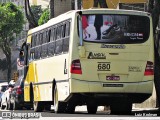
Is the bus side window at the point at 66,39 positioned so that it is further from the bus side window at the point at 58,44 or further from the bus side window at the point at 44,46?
the bus side window at the point at 44,46

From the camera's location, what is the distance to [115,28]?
20.6 metres

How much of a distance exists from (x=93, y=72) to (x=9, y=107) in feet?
46.8

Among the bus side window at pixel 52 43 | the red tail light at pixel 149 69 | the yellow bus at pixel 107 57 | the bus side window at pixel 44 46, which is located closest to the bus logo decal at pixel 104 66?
the yellow bus at pixel 107 57

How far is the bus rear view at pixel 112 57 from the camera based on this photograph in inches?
796

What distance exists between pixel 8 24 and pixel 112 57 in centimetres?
5888

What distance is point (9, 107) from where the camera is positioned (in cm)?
3372

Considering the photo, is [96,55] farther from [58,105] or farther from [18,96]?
[18,96]

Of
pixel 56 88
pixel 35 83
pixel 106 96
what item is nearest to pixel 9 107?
pixel 35 83

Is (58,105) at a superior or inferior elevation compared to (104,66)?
inferior

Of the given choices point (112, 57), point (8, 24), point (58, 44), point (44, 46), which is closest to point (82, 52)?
point (112, 57)

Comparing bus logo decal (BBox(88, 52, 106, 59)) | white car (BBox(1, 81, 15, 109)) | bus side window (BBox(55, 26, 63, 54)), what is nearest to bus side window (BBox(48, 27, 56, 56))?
bus side window (BBox(55, 26, 63, 54))

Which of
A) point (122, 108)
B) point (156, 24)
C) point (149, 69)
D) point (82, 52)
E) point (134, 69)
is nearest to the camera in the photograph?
point (82, 52)

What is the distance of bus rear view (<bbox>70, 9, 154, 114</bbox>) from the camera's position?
20.2 metres

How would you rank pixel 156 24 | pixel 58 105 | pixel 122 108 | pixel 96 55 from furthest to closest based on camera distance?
pixel 156 24
pixel 58 105
pixel 122 108
pixel 96 55
